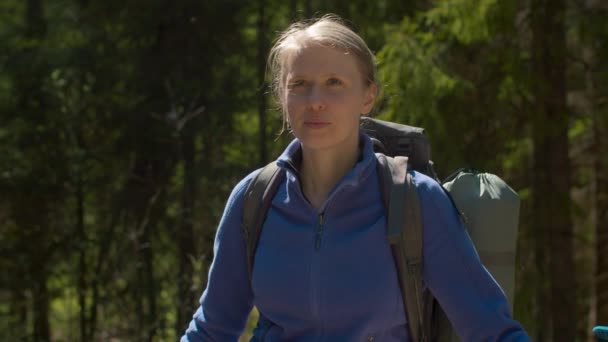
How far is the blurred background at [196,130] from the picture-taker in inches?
288

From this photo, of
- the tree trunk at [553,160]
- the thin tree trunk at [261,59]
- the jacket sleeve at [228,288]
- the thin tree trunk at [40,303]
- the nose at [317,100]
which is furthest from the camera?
the thin tree trunk at [40,303]

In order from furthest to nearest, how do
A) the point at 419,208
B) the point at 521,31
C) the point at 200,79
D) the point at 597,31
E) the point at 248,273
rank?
1. the point at 200,79
2. the point at 521,31
3. the point at 597,31
4. the point at 248,273
5. the point at 419,208

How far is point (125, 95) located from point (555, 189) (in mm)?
5264

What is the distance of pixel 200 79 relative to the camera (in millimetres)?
9633

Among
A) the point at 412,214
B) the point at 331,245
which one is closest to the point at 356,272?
the point at 331,245

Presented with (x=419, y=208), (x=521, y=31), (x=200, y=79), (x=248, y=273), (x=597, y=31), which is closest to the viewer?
(x=419, y=208)

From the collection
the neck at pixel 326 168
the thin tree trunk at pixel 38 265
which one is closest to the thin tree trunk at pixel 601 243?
the thin tree trunk at pixel 38 265

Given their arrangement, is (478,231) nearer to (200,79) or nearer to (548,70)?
(548,70)

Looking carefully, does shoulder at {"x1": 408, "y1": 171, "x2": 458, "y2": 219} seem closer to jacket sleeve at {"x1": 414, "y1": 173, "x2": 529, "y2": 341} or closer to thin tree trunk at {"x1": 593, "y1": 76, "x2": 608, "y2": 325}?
jacket sleeve at {"x1": 414, "y1": 173, "x2": 529, "y2": 341}

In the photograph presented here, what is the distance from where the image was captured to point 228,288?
231cm

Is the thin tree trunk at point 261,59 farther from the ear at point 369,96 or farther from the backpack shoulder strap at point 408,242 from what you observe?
the backpack shoulder strap at point 408,242

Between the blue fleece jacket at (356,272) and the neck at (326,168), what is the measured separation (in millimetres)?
42

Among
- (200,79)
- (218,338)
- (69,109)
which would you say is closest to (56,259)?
(69,109)

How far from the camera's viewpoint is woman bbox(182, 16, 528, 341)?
2070 mm
